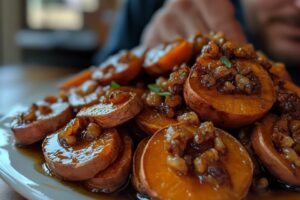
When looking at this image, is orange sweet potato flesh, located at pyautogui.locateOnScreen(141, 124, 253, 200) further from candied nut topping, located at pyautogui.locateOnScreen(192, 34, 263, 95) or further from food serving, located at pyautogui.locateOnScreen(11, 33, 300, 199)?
candied nut topping, located at pyautogui.locateOnScreen(192, 34, 263, 95)

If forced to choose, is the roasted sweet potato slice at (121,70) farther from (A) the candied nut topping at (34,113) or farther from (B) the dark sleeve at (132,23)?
(B) the dark sleeve at (132,23)

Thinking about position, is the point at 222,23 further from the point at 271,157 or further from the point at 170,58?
the point at 271,157

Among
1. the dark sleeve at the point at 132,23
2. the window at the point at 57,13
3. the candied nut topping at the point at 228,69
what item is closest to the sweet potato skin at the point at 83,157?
the candied nut topping at the point at 228,69

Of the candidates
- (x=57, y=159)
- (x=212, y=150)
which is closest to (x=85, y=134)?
(x=57, y=159)

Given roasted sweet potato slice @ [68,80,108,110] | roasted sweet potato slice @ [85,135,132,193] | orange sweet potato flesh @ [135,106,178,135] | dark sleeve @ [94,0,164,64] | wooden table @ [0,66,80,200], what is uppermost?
orange sweet potato flesh @ [135,106,178,135]

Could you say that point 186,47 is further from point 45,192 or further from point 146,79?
point 45,192

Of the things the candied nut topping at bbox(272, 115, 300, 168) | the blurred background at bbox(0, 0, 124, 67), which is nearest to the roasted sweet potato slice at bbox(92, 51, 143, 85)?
the candied nut topping at bbox(272, 115, 300, 168)
